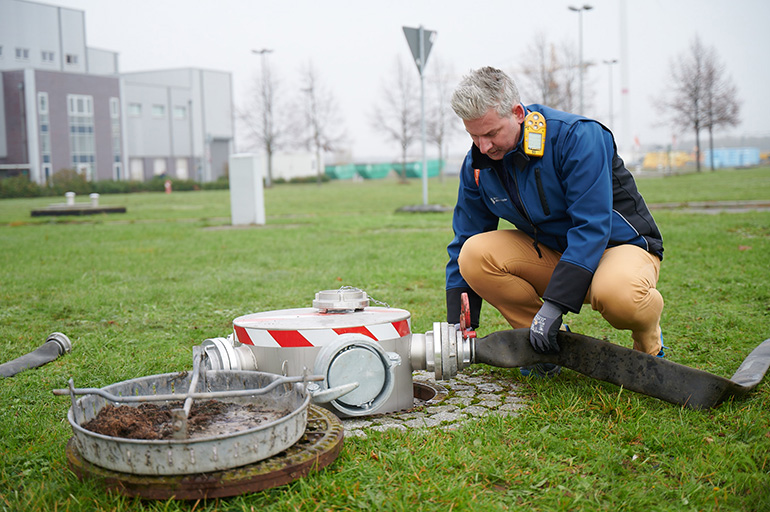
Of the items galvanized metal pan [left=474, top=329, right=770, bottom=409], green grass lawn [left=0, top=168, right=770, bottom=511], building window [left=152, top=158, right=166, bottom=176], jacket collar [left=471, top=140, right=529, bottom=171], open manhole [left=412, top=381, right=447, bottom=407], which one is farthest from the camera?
building window [left=152, top=158, right=166, bottom=176]

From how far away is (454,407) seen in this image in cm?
309

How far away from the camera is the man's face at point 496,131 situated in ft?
9.67

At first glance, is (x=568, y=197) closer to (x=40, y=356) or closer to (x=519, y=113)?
(x=519, y=113)

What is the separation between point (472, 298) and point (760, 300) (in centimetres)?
288

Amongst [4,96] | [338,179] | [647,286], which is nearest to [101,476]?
[647,286]

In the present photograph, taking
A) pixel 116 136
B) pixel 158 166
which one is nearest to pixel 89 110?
pixel 116 136

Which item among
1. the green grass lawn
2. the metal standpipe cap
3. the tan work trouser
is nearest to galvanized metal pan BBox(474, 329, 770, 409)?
the green grass lawn

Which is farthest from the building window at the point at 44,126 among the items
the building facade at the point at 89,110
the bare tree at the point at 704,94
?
the bare tree at the point at 704,94

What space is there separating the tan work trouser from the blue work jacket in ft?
0.29

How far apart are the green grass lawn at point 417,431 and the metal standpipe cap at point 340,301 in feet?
2.24

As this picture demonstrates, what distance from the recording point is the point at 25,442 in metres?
2.65

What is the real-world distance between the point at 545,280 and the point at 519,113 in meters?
0.90

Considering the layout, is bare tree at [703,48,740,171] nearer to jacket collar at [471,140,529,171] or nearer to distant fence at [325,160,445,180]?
distant fence at [325,160,445,180]

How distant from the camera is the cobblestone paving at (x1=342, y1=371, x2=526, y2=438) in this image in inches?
112
